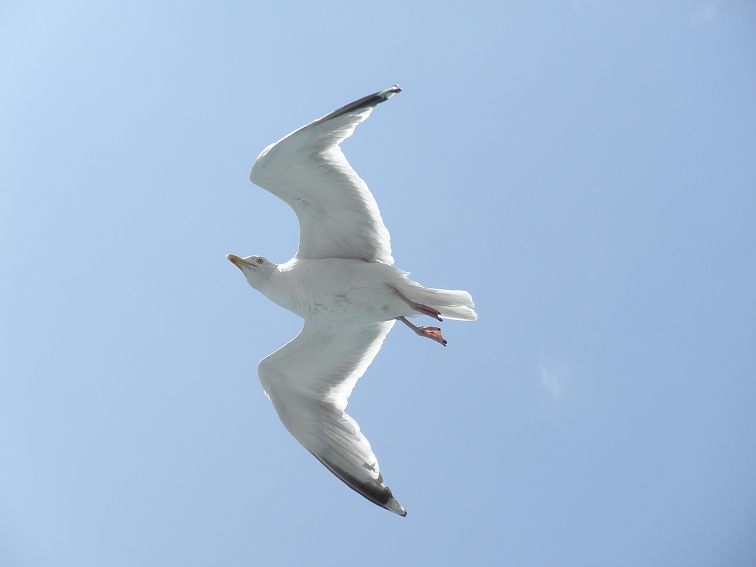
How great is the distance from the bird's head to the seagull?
11 millimetres

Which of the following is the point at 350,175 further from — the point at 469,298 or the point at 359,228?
the point at 469,298

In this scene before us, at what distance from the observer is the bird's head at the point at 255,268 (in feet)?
22.9

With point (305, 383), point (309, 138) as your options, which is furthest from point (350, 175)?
point (305, 383)

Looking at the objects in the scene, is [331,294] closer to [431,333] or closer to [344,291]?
[344,291]

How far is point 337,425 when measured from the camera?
23.4 ft

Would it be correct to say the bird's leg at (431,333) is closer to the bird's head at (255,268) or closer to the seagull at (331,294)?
the seagull at (331,294)

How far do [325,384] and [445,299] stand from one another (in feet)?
6.09

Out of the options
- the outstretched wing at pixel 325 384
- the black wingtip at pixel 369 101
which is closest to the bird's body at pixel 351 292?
the outstretched wing at pixel 325 384

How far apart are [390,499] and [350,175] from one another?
3353mm

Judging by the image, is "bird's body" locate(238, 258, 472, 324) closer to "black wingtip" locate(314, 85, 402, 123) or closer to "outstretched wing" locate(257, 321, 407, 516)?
"outstretched wing" locate(257, 321, 407, 516)

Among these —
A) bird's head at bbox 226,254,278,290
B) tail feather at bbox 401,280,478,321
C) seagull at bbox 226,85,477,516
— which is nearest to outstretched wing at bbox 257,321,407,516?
seagull at bbox 226,85,477,516

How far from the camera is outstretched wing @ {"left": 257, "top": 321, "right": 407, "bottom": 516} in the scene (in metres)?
6.96

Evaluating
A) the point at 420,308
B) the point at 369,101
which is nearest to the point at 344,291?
the point at 420,308

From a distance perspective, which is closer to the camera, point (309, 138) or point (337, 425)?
point (309, 138)
